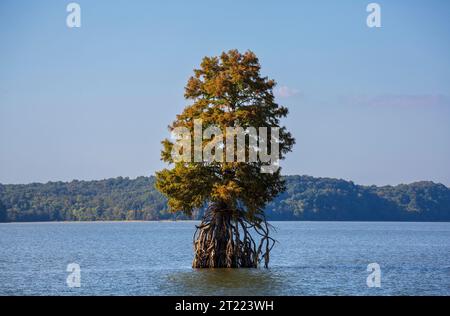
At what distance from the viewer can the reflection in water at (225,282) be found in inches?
1281

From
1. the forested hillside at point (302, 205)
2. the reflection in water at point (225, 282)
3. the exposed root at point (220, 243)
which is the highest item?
the forested hillside at point (302, 205)

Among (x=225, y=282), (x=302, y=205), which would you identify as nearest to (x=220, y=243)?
(x=225, y=282)

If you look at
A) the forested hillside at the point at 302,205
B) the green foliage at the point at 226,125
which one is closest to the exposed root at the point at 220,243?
the green foliage at the point at 226,125

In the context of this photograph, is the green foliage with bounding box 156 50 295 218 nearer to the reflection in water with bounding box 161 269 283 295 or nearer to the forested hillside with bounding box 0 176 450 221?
the reflection in water with bounding box 161 269 283 295

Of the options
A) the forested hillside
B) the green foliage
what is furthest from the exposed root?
the forested hillside

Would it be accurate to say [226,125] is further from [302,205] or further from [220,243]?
[302,205]

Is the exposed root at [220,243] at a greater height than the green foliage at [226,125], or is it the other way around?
the green foliage at [226,125]

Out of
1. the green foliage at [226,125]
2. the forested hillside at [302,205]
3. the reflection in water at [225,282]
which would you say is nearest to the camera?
the reflection in water at [225,282]

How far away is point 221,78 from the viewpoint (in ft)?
131

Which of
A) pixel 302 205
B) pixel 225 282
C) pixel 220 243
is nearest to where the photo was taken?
pixel 225 282

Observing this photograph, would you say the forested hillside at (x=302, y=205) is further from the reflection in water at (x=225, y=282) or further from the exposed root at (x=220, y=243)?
the reflection in water at (x=225, y=282)

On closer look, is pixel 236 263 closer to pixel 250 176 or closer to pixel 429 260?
pixel 250 176

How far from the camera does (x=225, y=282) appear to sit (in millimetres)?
34938
